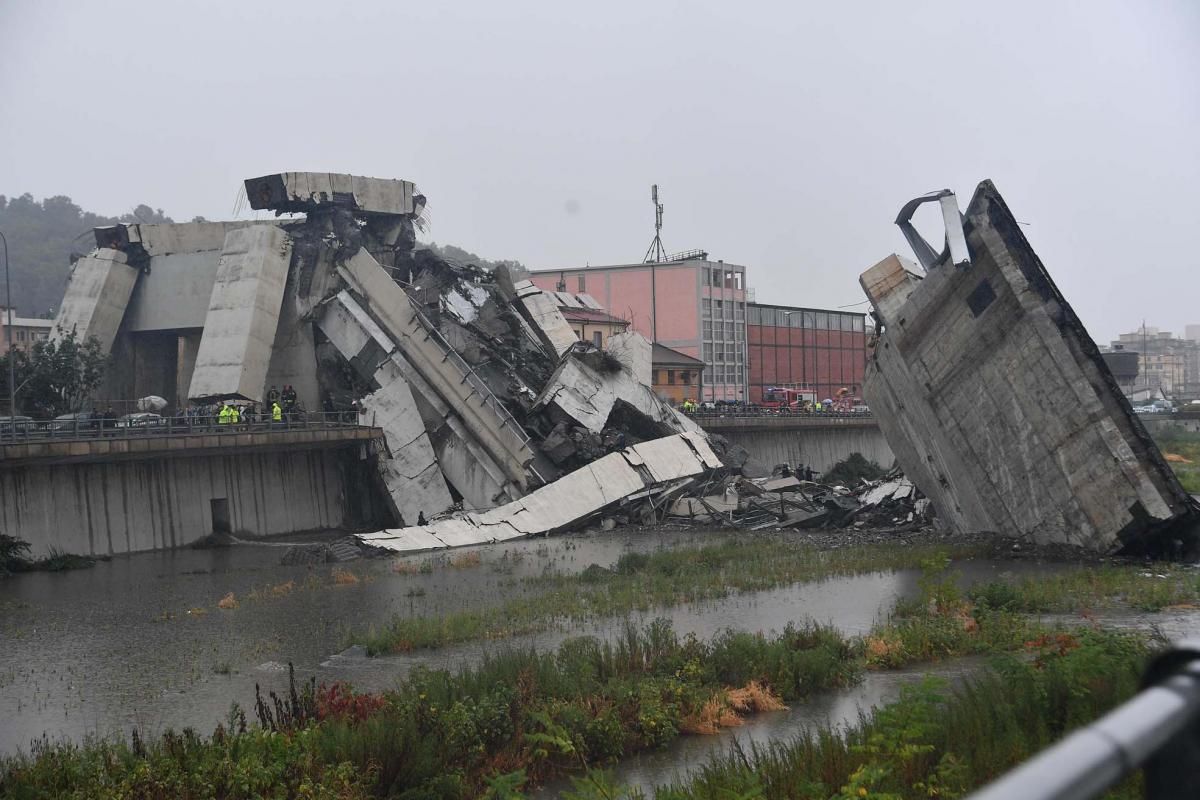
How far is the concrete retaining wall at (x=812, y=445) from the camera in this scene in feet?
169

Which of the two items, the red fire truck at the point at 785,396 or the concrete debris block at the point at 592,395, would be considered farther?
the red fire truck at the point at 785,396

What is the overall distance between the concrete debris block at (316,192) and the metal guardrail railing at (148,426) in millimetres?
7618

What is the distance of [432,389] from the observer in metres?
35.3

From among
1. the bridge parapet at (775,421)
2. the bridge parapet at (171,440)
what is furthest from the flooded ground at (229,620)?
the bridge parapet at (775,421)

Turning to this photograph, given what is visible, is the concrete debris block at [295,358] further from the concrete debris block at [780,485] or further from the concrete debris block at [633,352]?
the concrete debris block at [780,485]

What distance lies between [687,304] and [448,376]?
32173 millimetres

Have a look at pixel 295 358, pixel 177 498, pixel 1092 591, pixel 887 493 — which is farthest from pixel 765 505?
pixel 177 498

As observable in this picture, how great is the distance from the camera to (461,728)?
11.1m

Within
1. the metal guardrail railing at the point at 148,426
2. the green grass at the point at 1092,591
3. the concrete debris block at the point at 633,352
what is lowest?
the green grass at the point at 1092,591

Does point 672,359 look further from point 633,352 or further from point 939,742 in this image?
point 939,742

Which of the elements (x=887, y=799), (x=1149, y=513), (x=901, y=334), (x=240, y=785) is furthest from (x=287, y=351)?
(x=887, y=799)

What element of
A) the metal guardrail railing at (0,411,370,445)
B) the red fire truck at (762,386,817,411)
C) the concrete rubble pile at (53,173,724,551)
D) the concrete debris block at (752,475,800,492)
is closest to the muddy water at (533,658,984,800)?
the concrete rubble pile at (53,173,724,551)

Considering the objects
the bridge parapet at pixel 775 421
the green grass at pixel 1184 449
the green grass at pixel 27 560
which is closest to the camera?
the green grass at pixel 27 560

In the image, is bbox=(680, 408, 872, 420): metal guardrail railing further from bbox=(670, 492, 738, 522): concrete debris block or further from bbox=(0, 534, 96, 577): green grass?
bbox=(0, 534, 96, 577): green grass
